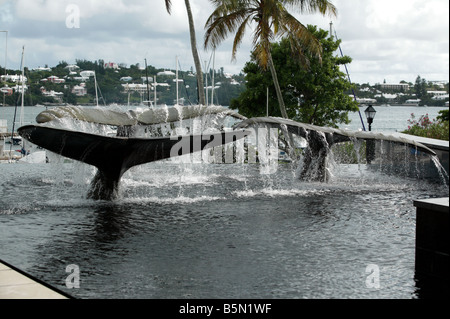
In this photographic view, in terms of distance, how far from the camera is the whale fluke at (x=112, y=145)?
11.6 meters

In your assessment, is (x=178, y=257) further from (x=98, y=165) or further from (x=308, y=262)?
(x=98, y=165)

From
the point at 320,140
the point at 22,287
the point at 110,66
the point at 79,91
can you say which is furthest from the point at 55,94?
the point at 22,287

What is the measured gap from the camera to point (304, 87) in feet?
129

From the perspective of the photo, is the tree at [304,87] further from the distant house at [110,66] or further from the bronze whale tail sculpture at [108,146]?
the distant house at [110,66]

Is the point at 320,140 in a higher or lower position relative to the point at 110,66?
lower

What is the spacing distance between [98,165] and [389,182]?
27.4ft

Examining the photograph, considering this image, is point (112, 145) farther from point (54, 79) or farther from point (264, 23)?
point (54, 79)

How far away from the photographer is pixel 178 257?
8398 mm

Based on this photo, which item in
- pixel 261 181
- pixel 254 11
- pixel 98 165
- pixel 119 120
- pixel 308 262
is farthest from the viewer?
pixel 254 11

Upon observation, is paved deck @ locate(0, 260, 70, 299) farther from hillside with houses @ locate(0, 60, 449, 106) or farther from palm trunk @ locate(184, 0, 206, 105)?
hillside with houses @ locate(0, 60, 449, 106)

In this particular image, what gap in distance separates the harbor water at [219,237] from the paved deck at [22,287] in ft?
0.53

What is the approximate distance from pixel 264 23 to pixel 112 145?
51.4 feet
